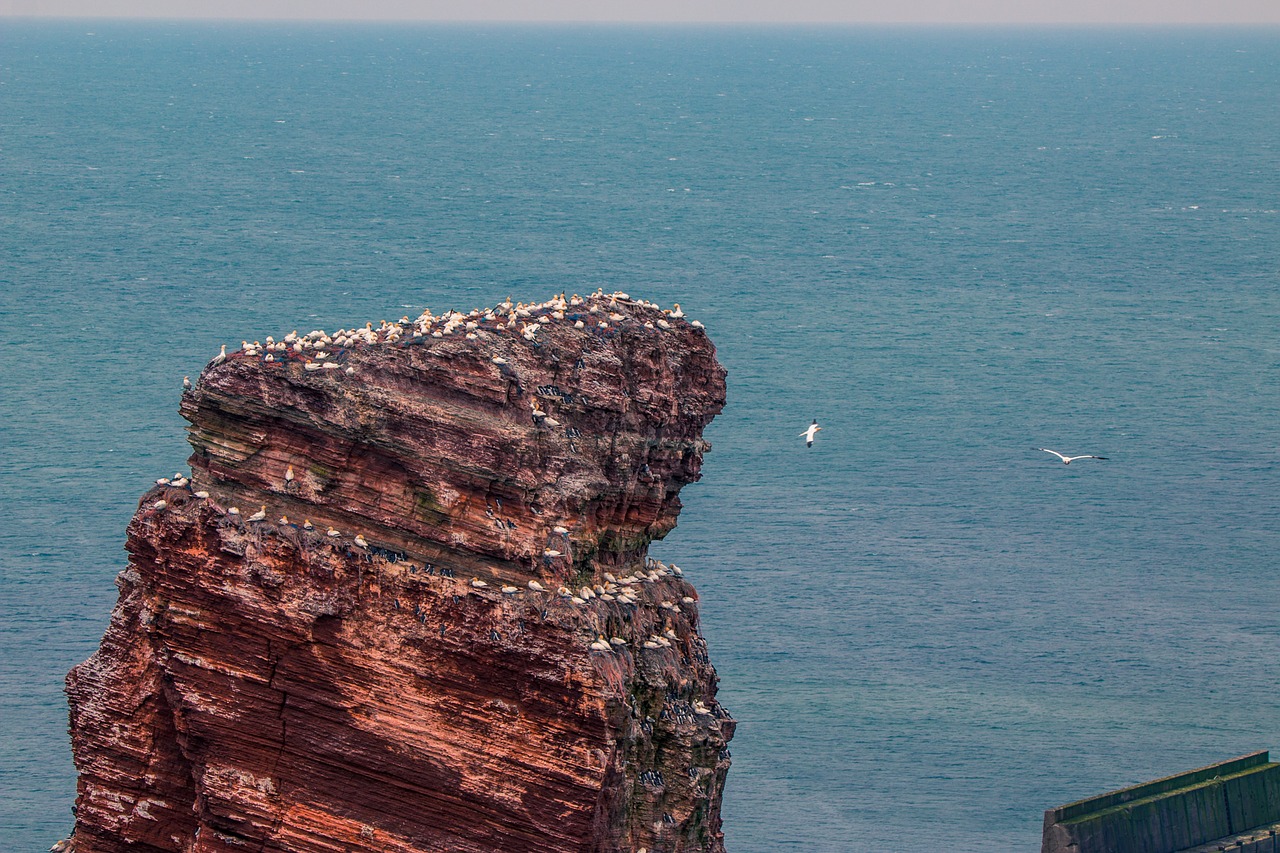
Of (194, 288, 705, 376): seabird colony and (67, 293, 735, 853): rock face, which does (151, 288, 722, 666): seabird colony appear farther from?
(67, 293, 735, 853): rock face

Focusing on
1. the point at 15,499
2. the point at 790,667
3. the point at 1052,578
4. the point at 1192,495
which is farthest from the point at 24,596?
the point at 1192,495

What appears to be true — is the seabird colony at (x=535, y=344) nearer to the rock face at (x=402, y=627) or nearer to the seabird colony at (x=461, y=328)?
the seabird colony at (x=461, y=328)

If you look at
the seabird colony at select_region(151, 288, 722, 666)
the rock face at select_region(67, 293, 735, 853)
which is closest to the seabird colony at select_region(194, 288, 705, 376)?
the seabird colony at select_region(151, 288, 722, 666)

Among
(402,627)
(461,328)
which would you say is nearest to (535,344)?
(461,328)

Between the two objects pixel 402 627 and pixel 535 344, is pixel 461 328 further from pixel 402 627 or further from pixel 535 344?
pixel 402 627

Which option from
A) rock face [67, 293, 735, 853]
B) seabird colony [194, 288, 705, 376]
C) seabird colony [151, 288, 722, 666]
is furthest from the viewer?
seabird colony [194, 288, 705, 376]

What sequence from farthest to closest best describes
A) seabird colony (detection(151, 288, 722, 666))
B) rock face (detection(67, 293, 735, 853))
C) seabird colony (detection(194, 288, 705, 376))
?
seabird colony (detection(194, 288, 705, 376))
seabird colony (detection(151, 288, 722, 666))
rock face (detection(67, 293, 735, 853))

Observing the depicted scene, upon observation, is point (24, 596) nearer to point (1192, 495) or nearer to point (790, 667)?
point (790, 667)
